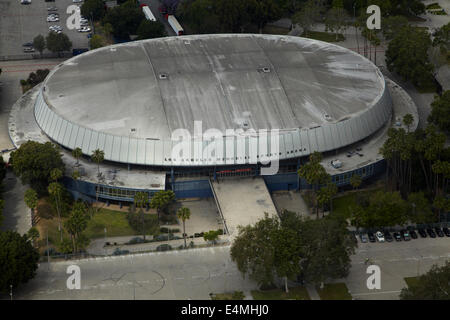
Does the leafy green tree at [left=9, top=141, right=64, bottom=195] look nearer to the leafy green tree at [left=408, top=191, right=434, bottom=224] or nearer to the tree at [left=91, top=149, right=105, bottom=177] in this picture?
the tree at [left=91, top=149, right=105, bottom=177]

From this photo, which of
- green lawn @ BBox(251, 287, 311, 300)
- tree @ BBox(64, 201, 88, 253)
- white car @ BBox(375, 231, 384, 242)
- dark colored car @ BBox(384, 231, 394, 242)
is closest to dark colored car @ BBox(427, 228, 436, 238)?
dark colored car @ BBox(384, 231, 394, 242)

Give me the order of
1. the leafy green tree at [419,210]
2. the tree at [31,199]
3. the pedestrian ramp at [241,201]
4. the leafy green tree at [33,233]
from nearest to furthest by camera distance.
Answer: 1. the leafy green tree at [33,233]
2. the tree at [31,199]
3. the leafy green tree at [419,210]
4. the pedestrian ramp at [241,201]

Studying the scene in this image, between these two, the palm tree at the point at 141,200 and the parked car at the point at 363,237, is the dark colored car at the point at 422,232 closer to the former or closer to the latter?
the parked car at the point at 363,237

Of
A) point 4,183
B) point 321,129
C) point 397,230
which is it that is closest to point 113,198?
point 4,183

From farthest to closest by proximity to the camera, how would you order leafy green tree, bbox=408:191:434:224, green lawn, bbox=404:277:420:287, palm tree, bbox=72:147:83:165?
palm tree, bbox=72:147:83:165 → leafy green tree, bbox=408:191:434:224 → green lawn, bbox=404:277:420:287

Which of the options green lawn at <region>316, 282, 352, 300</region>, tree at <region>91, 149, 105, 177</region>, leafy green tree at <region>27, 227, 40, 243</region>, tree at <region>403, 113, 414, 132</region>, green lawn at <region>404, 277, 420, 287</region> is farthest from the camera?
tree at <region>403, 113, 414, 132</region>

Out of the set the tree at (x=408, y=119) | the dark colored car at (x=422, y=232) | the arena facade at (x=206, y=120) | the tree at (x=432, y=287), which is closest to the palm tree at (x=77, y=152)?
the arena facade at (x=206, y=120)

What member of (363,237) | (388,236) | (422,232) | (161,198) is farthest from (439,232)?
(161,198)
